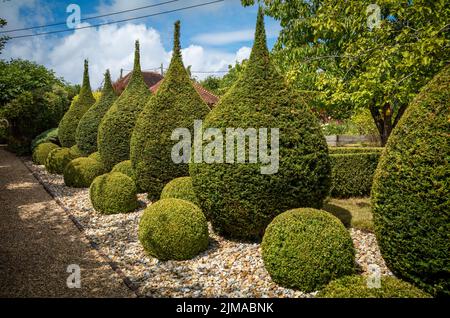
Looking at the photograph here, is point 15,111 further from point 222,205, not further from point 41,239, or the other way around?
point 222,205

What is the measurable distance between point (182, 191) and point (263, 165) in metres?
2.19

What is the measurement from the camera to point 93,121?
547 inches

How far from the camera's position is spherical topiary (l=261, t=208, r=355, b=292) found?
14.5 ft

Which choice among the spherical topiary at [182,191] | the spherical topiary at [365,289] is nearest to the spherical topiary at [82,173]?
the spherical topiary at [182,191]

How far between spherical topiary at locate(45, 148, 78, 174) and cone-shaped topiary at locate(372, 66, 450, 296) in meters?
12.9

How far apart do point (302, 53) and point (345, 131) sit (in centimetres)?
1658

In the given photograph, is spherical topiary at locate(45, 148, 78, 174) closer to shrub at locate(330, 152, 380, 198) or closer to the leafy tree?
the leafy tree

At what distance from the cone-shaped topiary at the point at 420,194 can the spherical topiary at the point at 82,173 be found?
957 cm

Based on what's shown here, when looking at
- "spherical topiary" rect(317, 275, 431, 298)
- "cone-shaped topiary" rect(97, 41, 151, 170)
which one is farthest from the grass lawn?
"cone-shaped topiary" rect(97, 41, 151, 170)

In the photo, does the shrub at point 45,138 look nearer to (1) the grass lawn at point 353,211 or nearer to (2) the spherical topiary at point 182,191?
(2) the spherical topiary at point 182,191

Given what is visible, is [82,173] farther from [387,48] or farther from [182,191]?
[387,48]

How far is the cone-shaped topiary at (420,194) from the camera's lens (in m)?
3.60

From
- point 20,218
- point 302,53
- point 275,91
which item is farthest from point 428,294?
point 302,53

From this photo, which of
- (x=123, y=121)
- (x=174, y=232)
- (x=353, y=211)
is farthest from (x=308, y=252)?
(x=123, y=121)
